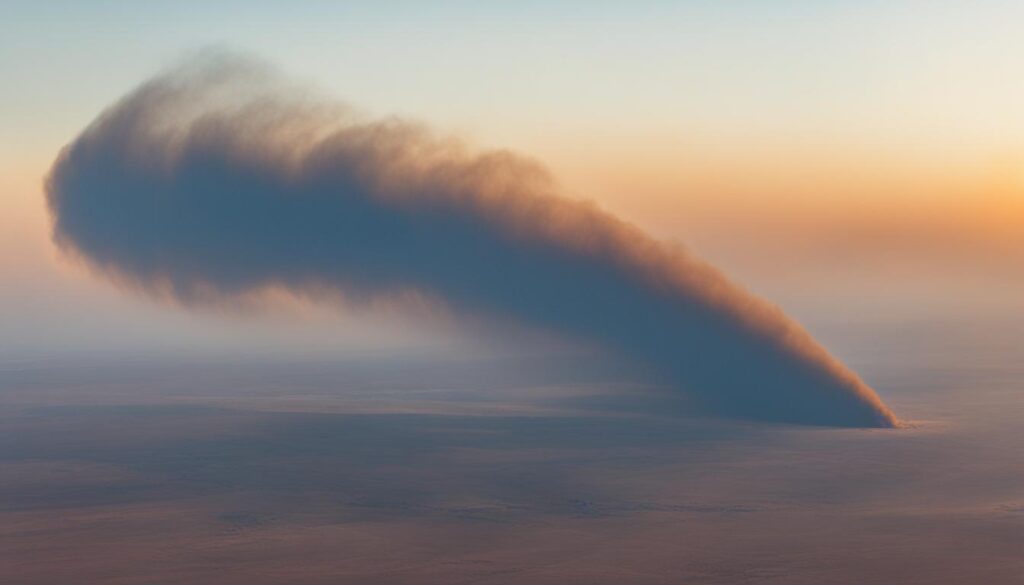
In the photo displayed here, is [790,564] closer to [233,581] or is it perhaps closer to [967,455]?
[233,581]

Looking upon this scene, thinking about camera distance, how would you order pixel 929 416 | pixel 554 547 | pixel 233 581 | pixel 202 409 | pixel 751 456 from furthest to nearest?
1. pixel 202 409
2. pixel 929 416
3. pixel 751 456
4. pixel 554 547
5. pixel 233 581

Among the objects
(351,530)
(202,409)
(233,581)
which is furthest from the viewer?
(202,409)

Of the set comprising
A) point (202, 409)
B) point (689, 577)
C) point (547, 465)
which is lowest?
point (689, 577)

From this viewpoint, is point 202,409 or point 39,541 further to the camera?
Result: point 202,409

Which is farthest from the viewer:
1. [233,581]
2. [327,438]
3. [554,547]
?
[327,438]

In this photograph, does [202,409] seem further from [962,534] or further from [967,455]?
[962,534]

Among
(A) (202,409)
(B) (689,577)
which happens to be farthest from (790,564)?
(A) (202,409)

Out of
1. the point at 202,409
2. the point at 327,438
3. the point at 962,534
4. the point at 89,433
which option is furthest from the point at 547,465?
the point at 202,409

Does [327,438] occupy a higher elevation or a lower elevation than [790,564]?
higher

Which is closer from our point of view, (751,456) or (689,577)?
(689,577)
